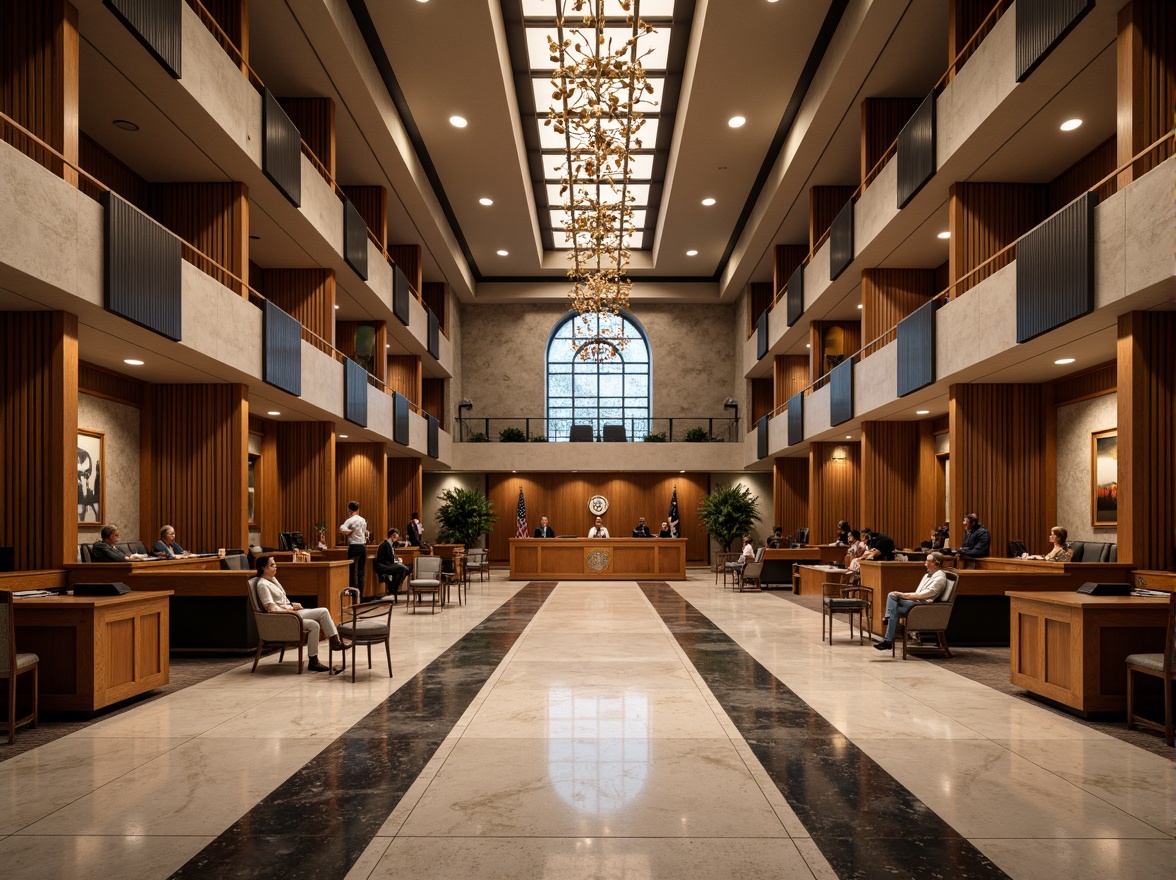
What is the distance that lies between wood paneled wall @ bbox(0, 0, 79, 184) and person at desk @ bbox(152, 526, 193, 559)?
4.55 m

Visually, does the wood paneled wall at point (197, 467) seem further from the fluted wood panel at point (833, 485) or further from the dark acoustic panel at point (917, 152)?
the fluted wood panel at point (833, 485)

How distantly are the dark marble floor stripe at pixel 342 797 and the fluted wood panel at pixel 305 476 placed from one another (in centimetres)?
793

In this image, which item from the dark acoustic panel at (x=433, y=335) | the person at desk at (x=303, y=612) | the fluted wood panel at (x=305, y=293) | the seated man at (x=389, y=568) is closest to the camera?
the person at desk at (x=303, y=612)

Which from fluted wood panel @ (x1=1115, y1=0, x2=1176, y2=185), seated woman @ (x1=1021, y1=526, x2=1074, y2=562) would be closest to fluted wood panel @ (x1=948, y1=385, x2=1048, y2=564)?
seated woman @ (x1=1021, y1=526, x2=1074, y2=562)

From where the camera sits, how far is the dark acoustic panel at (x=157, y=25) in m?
7.52

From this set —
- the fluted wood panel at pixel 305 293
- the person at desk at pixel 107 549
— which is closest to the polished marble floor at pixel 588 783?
the person at desk at pixel 107 549

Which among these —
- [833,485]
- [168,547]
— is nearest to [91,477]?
[168,547]

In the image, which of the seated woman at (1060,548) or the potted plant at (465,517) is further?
the potted plant at (465,517)

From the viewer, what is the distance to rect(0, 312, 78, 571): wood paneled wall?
7383 mm

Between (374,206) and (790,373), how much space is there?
37.5ft

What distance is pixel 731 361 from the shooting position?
27.4 m

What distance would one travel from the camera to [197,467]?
11.1 m

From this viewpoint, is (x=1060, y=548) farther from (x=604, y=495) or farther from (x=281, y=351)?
(x=604, y=495)

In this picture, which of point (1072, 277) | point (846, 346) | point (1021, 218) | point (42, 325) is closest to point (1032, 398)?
point (1021, 218)
